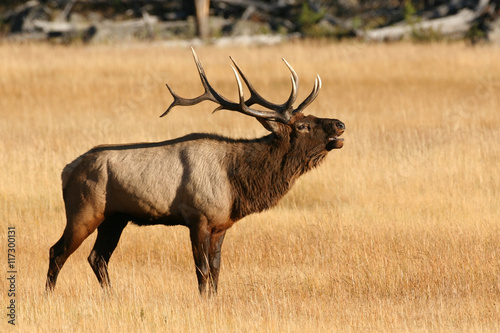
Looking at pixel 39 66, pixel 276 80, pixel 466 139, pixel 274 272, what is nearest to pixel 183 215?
pixel 274 272

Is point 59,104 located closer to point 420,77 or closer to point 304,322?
point 420,77

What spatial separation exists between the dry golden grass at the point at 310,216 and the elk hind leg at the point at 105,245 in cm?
16

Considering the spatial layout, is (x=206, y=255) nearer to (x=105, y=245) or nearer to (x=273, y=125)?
(x=105, y=245)

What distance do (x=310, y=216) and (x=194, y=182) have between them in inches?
113

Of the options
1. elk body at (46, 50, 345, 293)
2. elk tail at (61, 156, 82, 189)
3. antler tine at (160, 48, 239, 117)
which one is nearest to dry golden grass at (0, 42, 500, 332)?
elk body at (46, 50, 345, 293)

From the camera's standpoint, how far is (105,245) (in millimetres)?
7770

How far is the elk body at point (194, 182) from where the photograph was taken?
727 centimetres

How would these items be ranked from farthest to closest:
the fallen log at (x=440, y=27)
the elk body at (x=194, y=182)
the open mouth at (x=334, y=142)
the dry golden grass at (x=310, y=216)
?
the fallen log at (x=440, y=27) < the open mouth at (x=334, y=142) < the elk body at (x=194, y=182) < the dry golden grass at (x=310, y=216)

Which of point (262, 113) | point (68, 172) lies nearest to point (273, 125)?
point (262, 113)

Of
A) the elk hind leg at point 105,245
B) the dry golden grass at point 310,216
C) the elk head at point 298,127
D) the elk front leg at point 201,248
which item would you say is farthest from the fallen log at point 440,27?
the elk front leg at point 201,248

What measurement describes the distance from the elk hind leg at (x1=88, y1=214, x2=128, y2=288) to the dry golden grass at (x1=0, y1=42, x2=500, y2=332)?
16 cm

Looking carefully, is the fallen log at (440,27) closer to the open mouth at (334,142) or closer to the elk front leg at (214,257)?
the open mouth at (334,142)

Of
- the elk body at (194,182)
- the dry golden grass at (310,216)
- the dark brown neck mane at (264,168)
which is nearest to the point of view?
the dry golden grass at (310,216)

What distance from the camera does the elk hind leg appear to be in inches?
302
